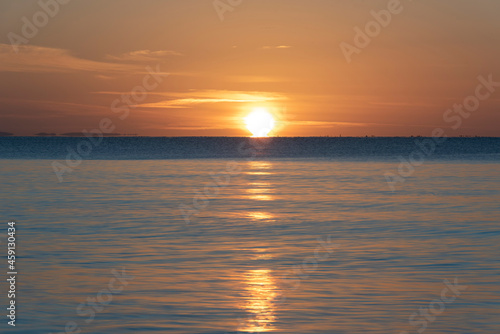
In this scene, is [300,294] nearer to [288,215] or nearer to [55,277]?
[55,277]

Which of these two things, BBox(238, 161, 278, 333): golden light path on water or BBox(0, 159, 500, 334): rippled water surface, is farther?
BBox(0, 159, 500, 334): rippled water surface

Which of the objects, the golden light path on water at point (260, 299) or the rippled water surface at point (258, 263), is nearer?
the golden light path on water at point (260, 299)

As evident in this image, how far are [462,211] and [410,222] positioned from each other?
3.88 meters

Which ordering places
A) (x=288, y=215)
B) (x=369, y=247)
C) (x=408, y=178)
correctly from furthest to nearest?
(x=408, y=178), (x=288, y=215), (x=369, y=247)

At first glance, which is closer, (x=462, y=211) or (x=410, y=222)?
(x=410, y=222)

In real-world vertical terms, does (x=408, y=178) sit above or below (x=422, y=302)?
above

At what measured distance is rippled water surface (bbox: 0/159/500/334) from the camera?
11.6 meters

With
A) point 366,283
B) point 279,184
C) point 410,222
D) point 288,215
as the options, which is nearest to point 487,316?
point 366,283

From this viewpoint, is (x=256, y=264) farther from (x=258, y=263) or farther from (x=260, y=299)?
(x=260, y=299)

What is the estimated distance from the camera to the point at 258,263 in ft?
52.4

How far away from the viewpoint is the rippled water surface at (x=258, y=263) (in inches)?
457

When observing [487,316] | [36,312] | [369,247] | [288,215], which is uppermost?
[288,215]

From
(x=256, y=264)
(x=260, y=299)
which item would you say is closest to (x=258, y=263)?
A: (x=256, y=264)

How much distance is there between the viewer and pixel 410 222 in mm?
23109
